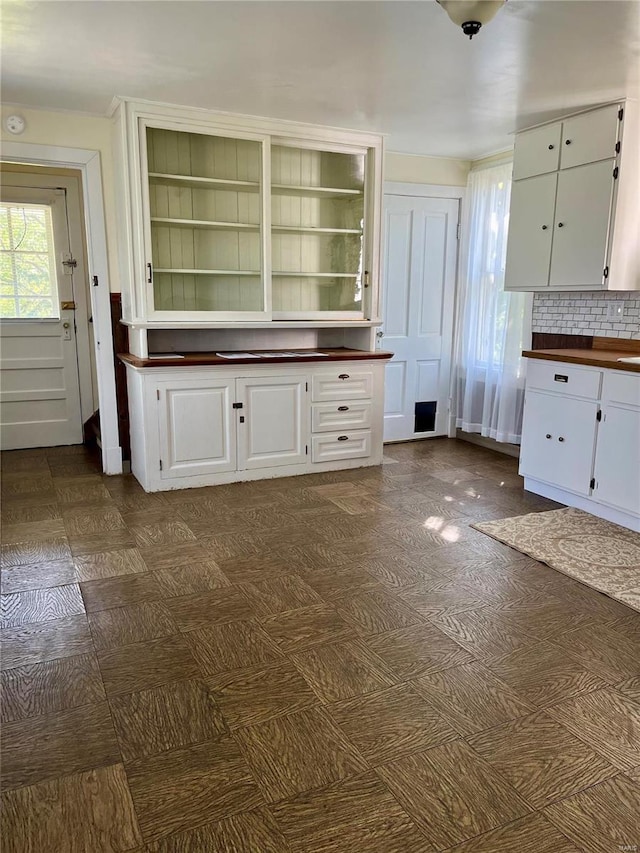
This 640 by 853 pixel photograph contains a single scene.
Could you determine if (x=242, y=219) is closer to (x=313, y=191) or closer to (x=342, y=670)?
(x=313, y=191)

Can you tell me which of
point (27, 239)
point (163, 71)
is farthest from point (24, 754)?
point (27, 239)

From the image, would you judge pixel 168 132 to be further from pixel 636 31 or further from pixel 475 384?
pixel 475 384

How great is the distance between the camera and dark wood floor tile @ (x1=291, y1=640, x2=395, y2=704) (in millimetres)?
2039

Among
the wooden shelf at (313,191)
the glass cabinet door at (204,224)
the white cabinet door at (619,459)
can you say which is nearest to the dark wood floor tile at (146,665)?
the glass cabinet door at (204,224)

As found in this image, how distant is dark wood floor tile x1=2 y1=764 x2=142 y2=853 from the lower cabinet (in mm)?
2499

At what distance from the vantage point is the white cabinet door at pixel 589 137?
3648 millimetres

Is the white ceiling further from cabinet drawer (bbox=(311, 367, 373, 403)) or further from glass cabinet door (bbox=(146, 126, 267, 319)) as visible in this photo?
cabinet drawer (bbox=(311, 367, 373, 403))

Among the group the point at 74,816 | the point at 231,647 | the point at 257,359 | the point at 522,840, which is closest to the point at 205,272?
the point at 257,359

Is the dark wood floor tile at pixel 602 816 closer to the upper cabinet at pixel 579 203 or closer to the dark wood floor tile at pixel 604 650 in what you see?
the dark wood floor tile at pixel 604 650

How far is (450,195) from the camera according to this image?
5.24 metres

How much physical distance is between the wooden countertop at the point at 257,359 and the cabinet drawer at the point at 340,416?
1.10 ft

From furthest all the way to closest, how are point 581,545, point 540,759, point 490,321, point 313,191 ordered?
1. point 490,321
2. point 313,191
3. point 581,545
4. point 540,759

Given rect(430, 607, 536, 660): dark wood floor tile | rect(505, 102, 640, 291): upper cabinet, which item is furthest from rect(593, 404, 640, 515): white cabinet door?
→ rect(430, 607, 536, 660): dark wood floor tile

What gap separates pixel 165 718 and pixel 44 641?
2.29 feet
